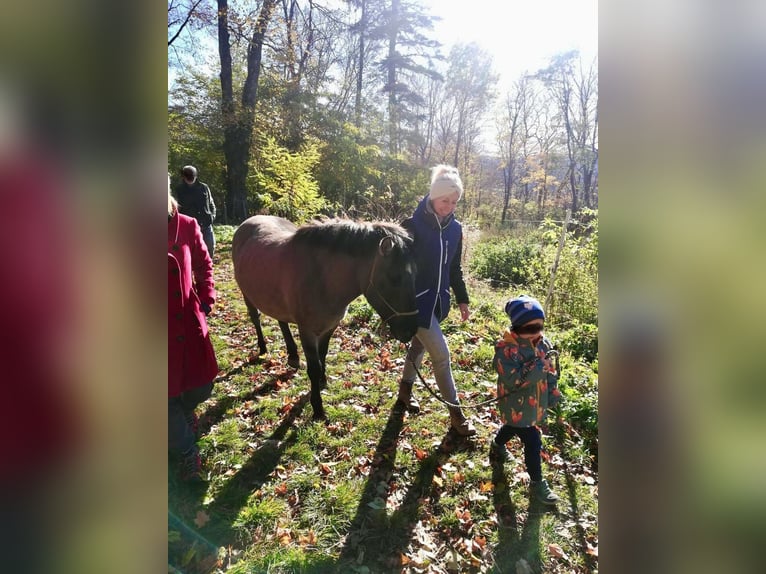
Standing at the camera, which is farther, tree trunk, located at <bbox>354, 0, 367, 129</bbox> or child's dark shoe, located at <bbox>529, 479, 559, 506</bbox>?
tree trunk, located at <bbox>354, 0, 367, 129</bbox>

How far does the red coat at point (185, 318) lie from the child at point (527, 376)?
1.98m

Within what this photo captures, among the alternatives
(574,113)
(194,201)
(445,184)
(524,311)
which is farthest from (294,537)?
(574,113)

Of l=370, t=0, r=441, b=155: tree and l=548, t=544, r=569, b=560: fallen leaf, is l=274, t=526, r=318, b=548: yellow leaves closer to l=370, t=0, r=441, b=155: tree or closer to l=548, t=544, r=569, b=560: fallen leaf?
l=548, t=544, r=569, b=560: fallen leaf

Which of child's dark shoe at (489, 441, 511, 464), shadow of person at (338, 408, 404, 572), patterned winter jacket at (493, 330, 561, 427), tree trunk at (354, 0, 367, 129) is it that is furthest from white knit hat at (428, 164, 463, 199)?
tree trunk at (354, 0, 367, 129)

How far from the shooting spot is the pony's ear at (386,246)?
3.02 meters

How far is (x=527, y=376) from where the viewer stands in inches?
103

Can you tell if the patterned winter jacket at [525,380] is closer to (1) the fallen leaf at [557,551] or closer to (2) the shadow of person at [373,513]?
(1) the fallen leaf at [557,551]

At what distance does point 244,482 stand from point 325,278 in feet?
5.81

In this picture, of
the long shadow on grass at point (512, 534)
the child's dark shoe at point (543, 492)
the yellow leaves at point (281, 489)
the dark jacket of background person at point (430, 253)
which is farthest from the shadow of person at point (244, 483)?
the child's dark shoe at point (543, 492)

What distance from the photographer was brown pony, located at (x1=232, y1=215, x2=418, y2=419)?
305 centimetres

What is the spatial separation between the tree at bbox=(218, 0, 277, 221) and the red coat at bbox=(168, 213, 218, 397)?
1330 cm

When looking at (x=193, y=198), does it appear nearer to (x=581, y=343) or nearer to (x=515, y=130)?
(x=581, y=343)
